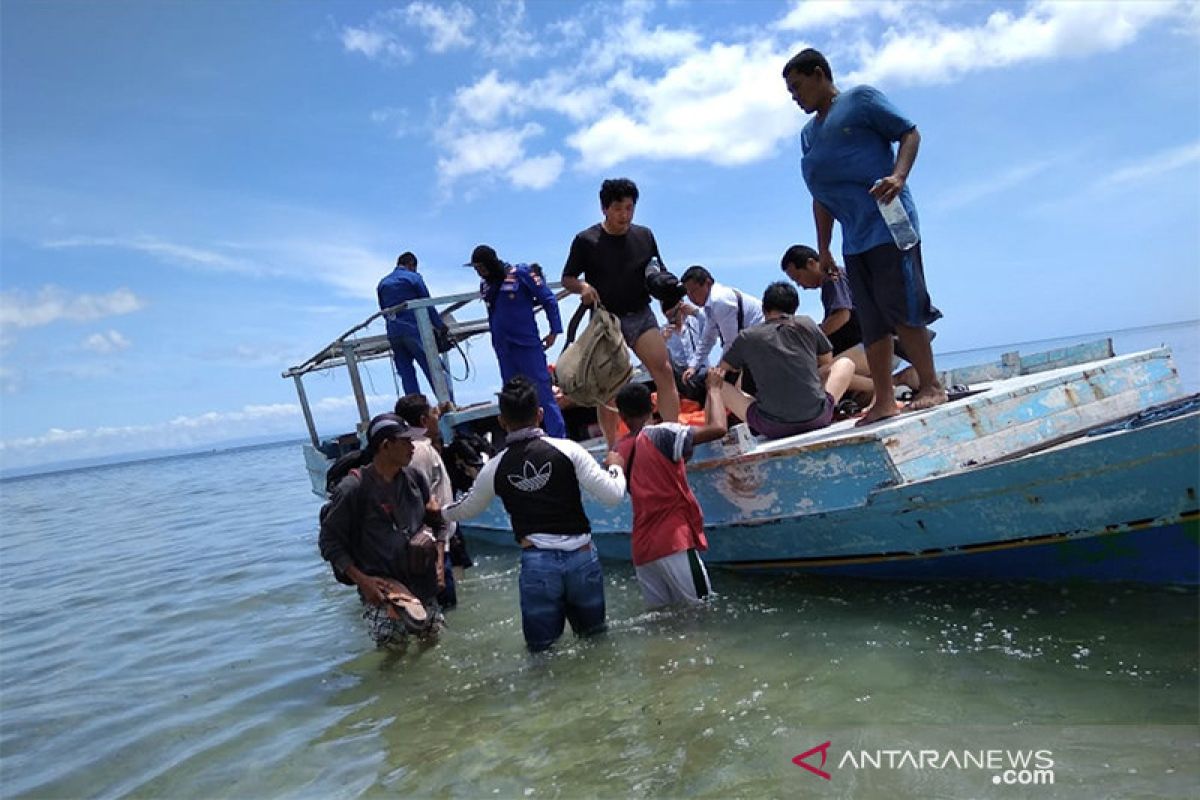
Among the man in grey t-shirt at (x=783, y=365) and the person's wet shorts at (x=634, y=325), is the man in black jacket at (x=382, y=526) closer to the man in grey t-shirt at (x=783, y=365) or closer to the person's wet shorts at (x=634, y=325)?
the person's wet shorts at (x=634, y=325)

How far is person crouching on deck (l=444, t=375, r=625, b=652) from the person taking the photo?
414 cm

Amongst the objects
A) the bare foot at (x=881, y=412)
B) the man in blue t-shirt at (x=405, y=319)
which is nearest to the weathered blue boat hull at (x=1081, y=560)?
the bare foot at (x=881, y=412)

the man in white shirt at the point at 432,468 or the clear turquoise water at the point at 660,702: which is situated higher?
the man in white shirt at the point at 432,468

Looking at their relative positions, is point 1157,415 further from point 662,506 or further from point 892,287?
point 662,506

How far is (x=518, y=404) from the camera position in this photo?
415 cm

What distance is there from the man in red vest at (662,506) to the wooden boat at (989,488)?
17.5 inches

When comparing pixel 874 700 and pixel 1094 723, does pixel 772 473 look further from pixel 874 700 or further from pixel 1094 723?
pixel 1094 723

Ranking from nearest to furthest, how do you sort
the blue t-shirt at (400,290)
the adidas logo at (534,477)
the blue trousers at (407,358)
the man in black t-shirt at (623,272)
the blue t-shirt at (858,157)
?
1. the adidas logo at (534,477)
2. the blue t-shirt at (858,157)
3. the man in black t-shirt at (623,272)
4. the blue t-shirt at (400,290)
5. the blue trousers at (407,358)

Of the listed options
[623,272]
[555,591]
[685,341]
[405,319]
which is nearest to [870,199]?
[623,272]

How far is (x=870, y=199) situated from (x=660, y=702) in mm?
2916

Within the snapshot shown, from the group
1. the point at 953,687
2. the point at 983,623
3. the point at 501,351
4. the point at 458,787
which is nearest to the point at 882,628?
the point at 983,623

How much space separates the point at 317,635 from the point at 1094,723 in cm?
529

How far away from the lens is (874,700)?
325 centimetres

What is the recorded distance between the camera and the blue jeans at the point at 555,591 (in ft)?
13.6
